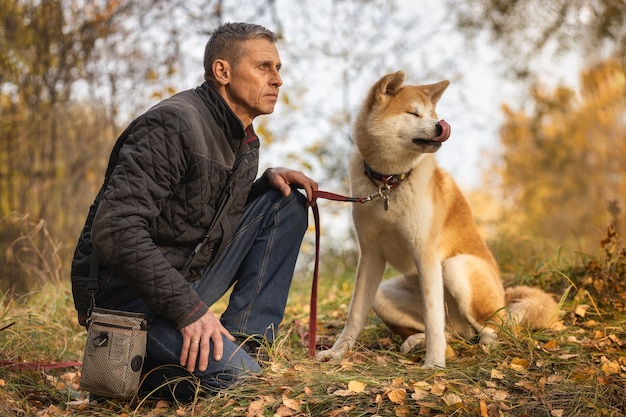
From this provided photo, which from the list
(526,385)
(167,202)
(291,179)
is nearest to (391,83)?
(291,179)

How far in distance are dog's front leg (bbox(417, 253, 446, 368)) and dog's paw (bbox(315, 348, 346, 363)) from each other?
440 millimetres

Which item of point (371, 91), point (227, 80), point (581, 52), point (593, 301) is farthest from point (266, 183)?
point (581, 52)

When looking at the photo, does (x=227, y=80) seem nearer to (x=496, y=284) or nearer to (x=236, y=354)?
(x=236, y=354)

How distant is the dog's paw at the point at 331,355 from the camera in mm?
3148

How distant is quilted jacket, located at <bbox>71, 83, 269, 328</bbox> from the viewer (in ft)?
7.51

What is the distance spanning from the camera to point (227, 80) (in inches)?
109

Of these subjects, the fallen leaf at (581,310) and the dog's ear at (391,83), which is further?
the fallen leaf at (581,310)

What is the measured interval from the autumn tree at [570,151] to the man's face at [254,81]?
46.0 ft

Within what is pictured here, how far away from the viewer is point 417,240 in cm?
320

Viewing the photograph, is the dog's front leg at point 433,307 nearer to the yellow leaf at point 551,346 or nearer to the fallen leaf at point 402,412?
the yellow leaf at point 551,346

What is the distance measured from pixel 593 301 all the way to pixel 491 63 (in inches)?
331

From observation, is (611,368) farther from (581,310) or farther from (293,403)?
(293,403)

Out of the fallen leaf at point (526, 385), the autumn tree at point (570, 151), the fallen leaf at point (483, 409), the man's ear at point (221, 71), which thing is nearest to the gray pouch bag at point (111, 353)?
the man's ear at point (221, 71)

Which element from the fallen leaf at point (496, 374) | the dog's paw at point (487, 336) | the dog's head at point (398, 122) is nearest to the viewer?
the fallen leaf at point (496, 374)
